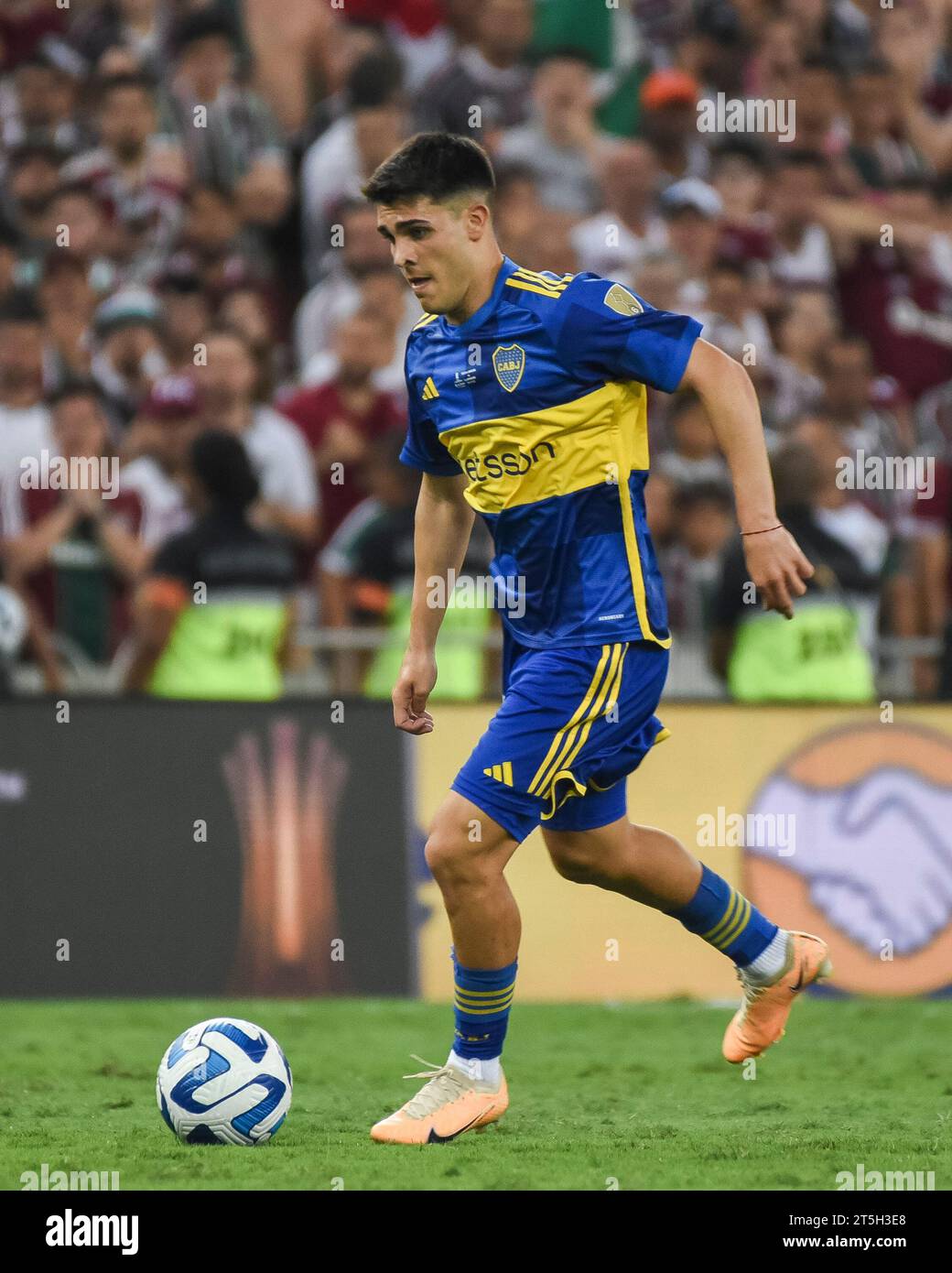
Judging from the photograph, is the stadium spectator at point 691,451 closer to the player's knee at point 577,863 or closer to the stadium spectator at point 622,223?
the stadium spectator at point 622,223

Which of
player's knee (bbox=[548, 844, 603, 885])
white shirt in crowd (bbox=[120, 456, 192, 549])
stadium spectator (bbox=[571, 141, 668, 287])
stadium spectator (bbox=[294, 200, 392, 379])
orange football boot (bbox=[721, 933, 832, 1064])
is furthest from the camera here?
stadium spectator (bbox=[571, 141, 668, 287])

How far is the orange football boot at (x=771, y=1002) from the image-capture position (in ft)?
18.5

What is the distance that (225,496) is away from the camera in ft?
28.0

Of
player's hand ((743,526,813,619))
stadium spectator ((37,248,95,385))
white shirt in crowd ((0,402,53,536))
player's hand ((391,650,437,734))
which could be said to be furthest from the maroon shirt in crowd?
player's hand ((743,526,813,619))

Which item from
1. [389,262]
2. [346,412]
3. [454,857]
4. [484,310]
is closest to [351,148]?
[389,262]

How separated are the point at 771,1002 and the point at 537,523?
5.18 feet

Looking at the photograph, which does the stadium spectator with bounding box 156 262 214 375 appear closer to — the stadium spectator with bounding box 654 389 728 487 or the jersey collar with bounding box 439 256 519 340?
the stadium spectator with bounding box 654 389 728 487

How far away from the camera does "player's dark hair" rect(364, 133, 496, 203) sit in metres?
4.97

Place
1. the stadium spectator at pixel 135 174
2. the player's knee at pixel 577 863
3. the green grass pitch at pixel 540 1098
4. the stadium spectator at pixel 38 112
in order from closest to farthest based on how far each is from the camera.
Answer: the green grass pitch at pixel 540 1098
the player's knee at pixel 577 863
the stadium spectator at pixel 135 174
the stadium spectator at pixel 38 112

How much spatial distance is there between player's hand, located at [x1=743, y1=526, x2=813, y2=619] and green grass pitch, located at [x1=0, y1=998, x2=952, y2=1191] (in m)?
1.35

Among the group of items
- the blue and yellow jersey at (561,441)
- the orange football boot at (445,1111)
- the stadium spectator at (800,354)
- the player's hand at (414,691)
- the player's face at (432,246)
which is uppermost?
the stadium spectator at (800,354)

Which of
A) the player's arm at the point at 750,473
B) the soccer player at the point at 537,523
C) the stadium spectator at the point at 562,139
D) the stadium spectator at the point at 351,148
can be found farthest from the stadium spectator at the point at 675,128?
the player's arm at the point at 750,473

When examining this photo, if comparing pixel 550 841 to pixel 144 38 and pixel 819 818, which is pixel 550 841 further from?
pixel 144 38

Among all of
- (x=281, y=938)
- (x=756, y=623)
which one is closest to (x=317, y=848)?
(x=281, y=938)
